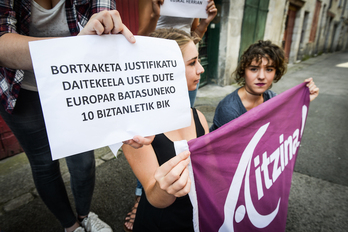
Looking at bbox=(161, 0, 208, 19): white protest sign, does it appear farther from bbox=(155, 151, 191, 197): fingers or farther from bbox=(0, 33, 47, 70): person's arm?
bbox=(155, 151, 191, 197): fingers

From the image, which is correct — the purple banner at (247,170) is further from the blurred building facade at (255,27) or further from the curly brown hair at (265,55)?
the blurred building facade at (255,27)

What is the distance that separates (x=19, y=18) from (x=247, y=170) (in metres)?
1.30

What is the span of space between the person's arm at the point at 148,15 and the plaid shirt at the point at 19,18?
2.17 feet

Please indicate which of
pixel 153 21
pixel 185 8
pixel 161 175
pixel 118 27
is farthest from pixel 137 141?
pixel 185 8

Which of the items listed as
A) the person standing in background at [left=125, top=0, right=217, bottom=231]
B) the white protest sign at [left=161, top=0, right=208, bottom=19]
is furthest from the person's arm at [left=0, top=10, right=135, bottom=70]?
the white protest sign at [left=161, top=0, right=208, bottom=19]

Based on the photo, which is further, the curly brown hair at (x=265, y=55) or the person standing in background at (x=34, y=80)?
the curly brown hair at (x=265, y=55)

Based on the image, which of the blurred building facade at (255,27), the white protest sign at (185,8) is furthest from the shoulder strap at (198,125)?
the blurred building facade at (255,27)

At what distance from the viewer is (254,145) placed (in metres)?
1.08

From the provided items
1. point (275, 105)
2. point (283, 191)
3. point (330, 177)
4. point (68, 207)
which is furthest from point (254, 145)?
point (330, 177)

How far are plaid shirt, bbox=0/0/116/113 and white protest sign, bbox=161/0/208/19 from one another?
0.85 m

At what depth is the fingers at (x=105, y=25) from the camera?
649 mm

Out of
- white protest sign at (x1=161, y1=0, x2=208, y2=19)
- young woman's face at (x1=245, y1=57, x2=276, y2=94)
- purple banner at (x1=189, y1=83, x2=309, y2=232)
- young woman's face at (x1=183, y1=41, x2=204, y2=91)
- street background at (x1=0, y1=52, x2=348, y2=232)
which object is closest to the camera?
purple banner at (x1=189, y1=83, x2=309, y2=232)

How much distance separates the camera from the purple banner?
887mm

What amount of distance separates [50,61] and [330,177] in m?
2.97
